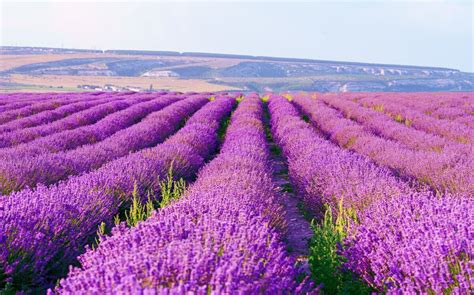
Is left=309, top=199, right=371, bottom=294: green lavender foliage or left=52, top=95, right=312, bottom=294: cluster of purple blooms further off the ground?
left=52, top=95, right=312, bottom=294: cluster of purple blooms

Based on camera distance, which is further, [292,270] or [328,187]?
[328,187]

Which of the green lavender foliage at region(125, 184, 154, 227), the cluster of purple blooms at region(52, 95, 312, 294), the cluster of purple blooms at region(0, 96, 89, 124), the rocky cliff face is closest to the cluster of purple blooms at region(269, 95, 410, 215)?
the cluster of purple blooms at region(52, 95, 312, 294)

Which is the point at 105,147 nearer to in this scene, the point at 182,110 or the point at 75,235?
the point at 75,235

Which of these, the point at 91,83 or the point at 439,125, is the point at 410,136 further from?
the point at 91,83

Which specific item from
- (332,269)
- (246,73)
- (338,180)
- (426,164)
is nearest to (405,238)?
(332,269)

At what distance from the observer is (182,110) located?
13641 millimetres

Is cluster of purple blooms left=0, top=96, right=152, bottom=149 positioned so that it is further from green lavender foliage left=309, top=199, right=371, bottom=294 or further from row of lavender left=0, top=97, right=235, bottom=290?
green lavender foliage left=309, top=199, right=371, bottom=294

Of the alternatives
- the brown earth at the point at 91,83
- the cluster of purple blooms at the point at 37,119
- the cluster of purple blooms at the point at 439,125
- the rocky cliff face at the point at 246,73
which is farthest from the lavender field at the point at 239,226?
the rocky cliff face at the point at 246,73

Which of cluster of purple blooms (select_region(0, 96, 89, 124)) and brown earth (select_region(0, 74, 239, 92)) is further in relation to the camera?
brown earth (select_region(0, 74, 239, 92))

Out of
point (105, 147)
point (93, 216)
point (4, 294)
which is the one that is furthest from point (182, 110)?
point (4, 294)

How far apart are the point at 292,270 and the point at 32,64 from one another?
292 ft

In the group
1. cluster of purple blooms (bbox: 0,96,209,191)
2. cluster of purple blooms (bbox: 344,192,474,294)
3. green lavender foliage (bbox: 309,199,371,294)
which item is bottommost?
green lavender foliage (bbox: 309,199,371,294)

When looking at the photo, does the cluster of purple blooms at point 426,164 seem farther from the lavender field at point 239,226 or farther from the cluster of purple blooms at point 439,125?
the cluster of purple blooms at point 439,125

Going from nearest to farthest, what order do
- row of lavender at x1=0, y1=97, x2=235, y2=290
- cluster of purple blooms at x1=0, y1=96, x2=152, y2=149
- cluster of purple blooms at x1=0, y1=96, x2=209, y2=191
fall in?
row of lavender at x1=0, y1=97, x2=235, y2=290, cluster of purple blooms at x1=0, y1=96, x2=209, y2=191, cluster of purple blooms at x1=0, y1=96, x2=152, y2=149
